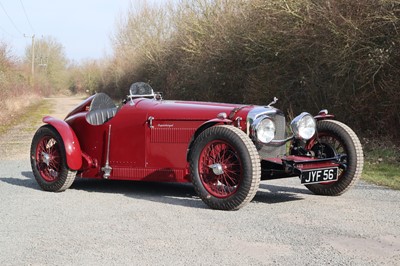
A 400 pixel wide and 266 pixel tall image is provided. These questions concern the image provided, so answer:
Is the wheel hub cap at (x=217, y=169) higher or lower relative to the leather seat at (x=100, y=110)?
lower

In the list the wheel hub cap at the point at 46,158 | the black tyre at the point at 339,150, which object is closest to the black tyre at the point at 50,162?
the wheel hub cap at the point at 46,158

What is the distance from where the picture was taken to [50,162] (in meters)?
7.60

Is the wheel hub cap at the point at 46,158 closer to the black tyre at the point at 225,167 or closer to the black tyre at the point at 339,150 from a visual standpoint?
the black tyre at the point at 225,167

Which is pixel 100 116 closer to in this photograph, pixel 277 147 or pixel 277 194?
pixel 277 147

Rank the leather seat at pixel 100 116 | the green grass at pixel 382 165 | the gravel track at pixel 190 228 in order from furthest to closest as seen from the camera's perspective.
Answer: the green grass at pixel 382 165 → the leather seat at pixel 100 116 → the gravel track at pixel 190 228

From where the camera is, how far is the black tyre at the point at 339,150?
22.0 feet

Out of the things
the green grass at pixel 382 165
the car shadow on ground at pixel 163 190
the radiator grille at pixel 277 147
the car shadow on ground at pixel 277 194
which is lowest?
the car shadow on ground at pixel 163 190

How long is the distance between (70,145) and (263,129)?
2755mm

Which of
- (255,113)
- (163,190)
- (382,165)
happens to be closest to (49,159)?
(163,190)

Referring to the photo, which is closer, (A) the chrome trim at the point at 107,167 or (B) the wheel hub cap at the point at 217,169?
(B) the wheel hub cap at the point at 217,169

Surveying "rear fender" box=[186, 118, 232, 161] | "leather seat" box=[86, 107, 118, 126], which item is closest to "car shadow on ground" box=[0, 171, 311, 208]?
"rear fender" box=[186, 118, 232, 161]

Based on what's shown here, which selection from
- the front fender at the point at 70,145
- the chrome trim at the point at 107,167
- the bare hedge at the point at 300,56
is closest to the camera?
the chrome trim at the point at 107,167

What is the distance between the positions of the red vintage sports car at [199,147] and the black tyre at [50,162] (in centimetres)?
1

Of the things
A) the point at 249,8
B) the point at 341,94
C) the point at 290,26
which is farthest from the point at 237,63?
the point at 341,94
